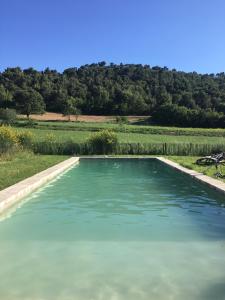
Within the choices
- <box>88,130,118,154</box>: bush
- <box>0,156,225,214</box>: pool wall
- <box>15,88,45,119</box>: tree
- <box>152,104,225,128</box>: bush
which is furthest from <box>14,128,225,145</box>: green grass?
<box>15,88,45,119</box>: tree

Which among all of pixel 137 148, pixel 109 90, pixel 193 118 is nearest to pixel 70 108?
pixel 109 90

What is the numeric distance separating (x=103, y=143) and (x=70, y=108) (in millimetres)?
40642

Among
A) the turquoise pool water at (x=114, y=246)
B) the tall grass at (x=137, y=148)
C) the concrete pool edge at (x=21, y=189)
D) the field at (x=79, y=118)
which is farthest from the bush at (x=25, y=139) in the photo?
the field at (x=79, y=118)

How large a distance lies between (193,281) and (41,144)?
83.9ft

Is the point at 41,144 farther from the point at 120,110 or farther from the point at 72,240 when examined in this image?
the point at 120,110

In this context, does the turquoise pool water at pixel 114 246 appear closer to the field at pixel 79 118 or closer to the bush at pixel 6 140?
the bush at pixel 6 140

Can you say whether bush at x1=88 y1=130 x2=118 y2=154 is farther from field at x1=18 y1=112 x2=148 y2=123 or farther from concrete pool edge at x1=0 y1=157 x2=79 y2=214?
field at x1=18 y1=112 x2=148 y2=123

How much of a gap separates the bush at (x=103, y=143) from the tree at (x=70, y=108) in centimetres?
3935

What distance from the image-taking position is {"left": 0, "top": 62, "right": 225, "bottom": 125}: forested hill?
72.0 m

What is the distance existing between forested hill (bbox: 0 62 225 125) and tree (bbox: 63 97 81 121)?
510 millimetres

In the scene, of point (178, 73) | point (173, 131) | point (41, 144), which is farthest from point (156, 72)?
point (41, 144)

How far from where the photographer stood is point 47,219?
8938 millimetres

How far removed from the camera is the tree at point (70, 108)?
231 feet

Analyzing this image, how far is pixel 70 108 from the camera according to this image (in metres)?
70.3
